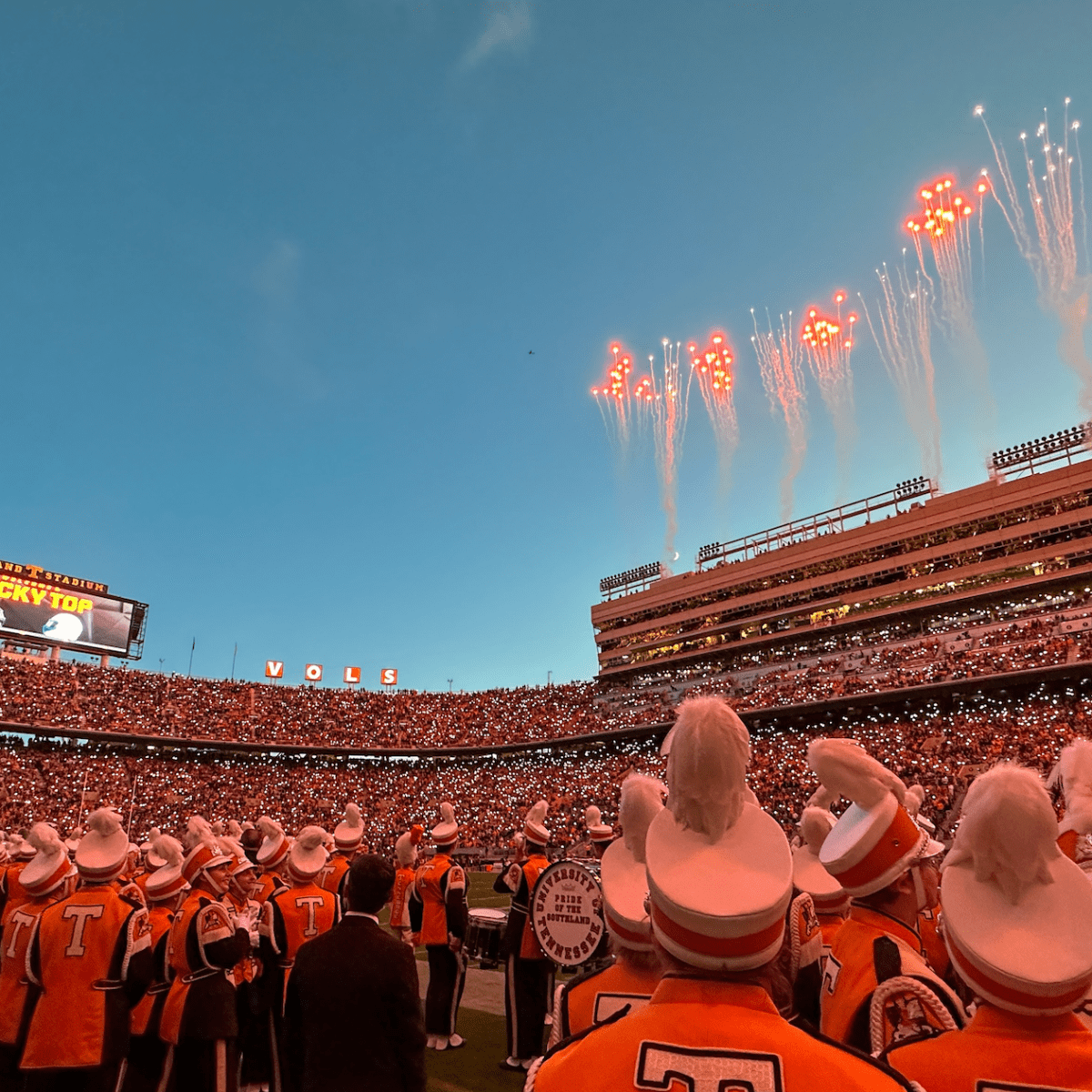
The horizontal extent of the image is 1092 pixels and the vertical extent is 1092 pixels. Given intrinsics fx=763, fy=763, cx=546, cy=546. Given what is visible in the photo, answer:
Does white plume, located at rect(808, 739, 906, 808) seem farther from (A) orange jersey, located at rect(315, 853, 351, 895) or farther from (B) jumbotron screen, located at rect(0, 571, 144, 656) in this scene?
(B) jumbotron screen, located at rect(0, 571, 144, 656)

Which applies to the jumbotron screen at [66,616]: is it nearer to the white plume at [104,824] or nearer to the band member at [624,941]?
the white plume at [104,824]

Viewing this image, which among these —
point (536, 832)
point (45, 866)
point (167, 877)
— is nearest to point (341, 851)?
point (536, 832)

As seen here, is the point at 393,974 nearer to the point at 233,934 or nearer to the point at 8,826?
the point at 233,934

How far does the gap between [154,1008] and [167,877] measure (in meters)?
0.95

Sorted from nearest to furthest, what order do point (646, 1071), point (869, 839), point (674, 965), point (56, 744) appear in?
1. point (646, 1071)
2. point (674, 965)
3. point (869, 839)
4. point (56, 744)

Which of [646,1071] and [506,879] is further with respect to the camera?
[506,879]

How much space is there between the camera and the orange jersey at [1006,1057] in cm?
190

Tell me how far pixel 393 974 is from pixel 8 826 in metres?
39.9

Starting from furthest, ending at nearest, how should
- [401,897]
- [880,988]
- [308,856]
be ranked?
1. [401,897]
2. [308,856]
3. [880,988]

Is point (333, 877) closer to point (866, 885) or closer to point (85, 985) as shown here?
point (85, 985)

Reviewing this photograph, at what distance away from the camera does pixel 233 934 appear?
225 inches

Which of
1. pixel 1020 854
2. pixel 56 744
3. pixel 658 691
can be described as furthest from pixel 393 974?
pixel 658 691

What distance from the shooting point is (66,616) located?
48.5 meters

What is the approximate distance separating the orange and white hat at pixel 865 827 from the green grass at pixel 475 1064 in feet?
18.0
